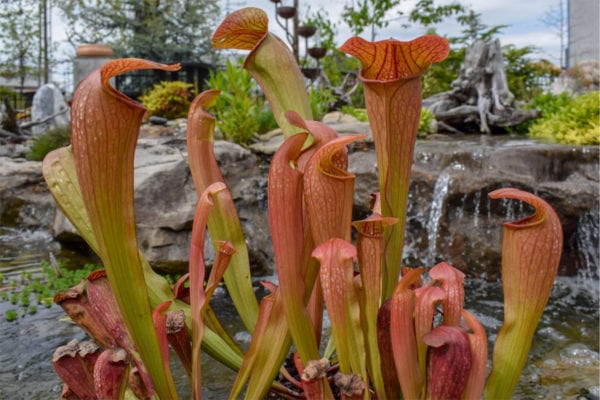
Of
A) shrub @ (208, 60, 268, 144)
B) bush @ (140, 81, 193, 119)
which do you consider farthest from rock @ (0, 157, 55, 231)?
bush @ (140, 81, 193, 119)

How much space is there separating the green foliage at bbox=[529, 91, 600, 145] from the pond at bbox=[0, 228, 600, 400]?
71.2 inches

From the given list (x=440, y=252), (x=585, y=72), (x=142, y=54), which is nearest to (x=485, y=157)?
(x=440, y=252)

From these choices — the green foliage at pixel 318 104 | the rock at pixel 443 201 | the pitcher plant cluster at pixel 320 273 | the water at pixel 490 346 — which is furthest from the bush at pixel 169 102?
the pitcher plant cluster at pixel 320 273

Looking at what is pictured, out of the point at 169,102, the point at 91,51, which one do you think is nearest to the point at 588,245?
the point at 169,102

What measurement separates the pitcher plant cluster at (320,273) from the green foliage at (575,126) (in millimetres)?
5451

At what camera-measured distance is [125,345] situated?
989mm

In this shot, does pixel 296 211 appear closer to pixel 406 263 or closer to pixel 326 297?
pixel 326 297

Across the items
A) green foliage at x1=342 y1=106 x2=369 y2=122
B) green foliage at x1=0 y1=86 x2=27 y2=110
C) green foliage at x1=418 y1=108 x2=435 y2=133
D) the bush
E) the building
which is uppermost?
the building

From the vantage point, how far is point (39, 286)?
3838 millimetres

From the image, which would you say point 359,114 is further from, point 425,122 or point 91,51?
A: point 91,51

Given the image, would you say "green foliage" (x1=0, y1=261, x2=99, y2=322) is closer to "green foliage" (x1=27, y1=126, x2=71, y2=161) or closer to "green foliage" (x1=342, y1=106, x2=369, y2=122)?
"green foliage" (x1=27, y1=126, x2=71, y2=161)

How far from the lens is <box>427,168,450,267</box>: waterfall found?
4680mm

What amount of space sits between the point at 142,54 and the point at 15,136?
258 inches

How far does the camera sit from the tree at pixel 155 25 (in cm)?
1670
